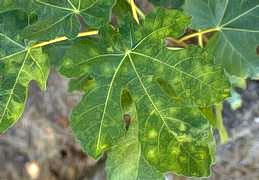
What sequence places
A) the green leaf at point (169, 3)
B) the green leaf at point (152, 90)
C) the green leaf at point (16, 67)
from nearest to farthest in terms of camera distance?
the green leaf at point (152, 90) → the green leaf at point (16, 67) → the green leaf at point (169, 3)

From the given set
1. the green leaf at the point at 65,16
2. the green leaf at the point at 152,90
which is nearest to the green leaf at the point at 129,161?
the green leaf at the point at 152,90

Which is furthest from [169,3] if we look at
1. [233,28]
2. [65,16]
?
[65,16]

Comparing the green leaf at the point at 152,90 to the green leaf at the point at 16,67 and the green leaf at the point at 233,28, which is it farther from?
the green leaf at the point at 233,28

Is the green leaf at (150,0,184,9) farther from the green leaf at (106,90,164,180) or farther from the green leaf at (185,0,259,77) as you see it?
the green leaf at (106,90,164,180)

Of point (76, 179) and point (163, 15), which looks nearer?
point (163, 15)

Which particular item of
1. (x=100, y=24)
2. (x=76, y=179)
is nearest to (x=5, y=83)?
(x=100, y=24)

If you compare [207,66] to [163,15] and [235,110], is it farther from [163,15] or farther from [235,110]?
[235,110]
